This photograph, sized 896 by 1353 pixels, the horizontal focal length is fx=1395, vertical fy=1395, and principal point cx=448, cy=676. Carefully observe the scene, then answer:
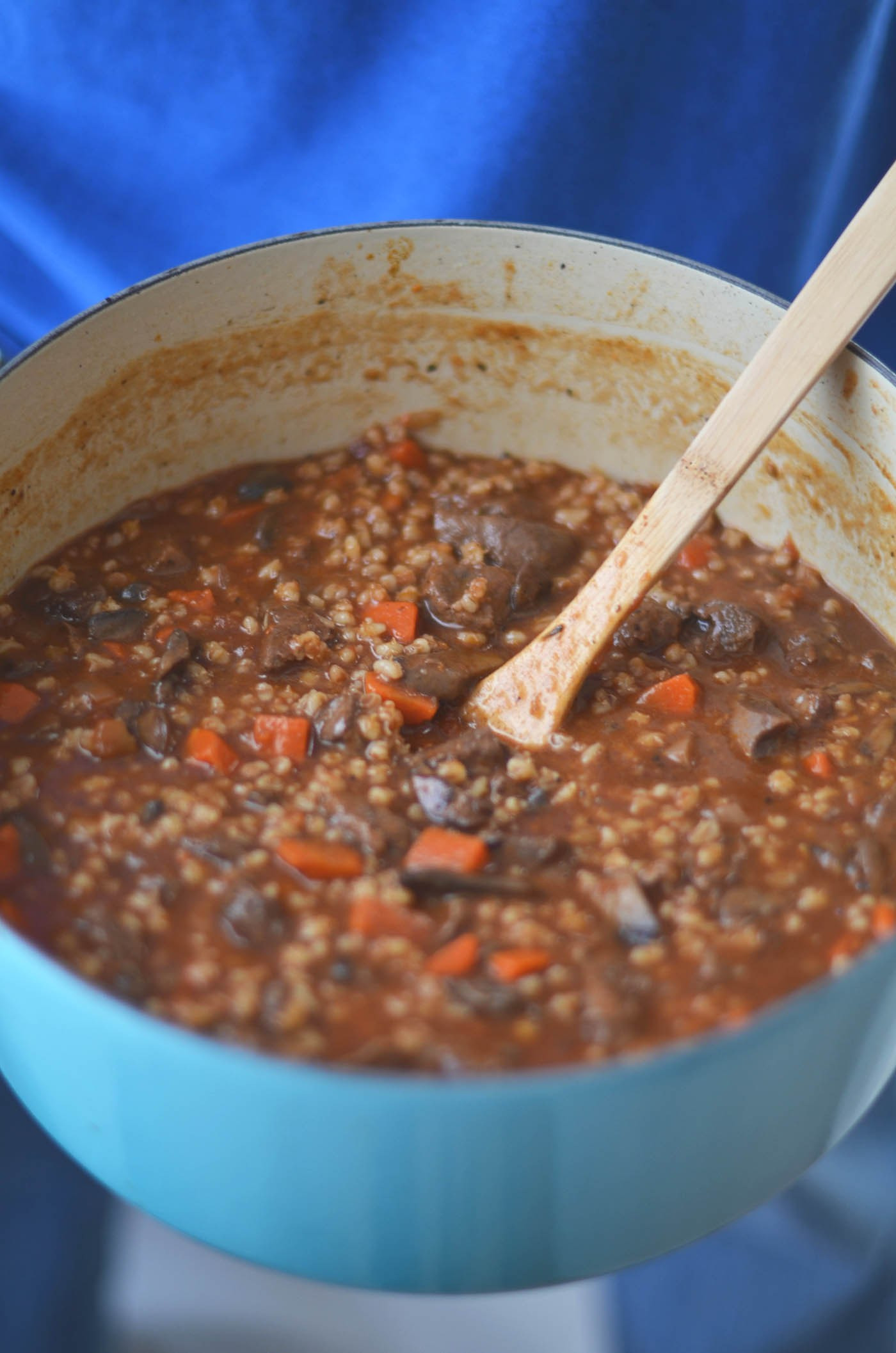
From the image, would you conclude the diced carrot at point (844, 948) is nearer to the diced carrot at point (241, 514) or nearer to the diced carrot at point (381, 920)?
the diced carrot at point (381, 920)

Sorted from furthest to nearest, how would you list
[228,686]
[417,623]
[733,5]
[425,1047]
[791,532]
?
[733,5]
[791,532]
[417,623]
[228,686]
[425,1047]

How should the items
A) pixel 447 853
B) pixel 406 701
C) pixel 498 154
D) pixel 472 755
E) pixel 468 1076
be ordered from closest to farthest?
pixel 468 1076 < pixel 447 853 < pixel 472 755 < pixel 406 701 < pixel 498 154

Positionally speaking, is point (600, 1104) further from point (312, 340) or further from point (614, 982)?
point (312, 340)

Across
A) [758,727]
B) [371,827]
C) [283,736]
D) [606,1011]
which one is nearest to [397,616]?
[283,736]

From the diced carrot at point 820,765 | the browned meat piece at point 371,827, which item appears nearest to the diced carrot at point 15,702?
the browned meat piece at point 371,827

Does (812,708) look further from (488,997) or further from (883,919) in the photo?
(488,997)

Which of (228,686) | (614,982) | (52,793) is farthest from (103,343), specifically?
(614,982)
